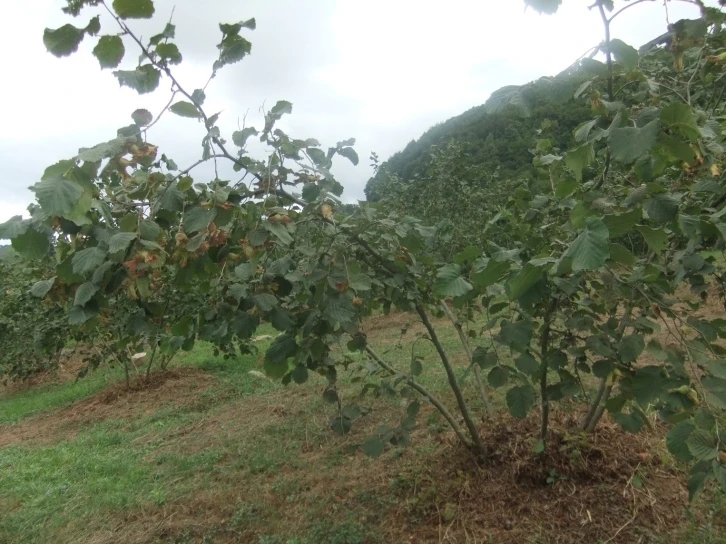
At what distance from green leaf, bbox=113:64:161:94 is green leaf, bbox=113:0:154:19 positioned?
17 cm

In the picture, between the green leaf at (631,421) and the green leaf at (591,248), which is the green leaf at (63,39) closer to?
the green leaf at (591,248)

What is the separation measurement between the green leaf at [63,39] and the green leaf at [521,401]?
194 centimetres

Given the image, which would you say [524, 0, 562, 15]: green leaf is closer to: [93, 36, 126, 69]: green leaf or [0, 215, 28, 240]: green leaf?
[93, 36, 126, 69]: green leaf

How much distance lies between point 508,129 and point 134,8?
Result: 825 centimetres

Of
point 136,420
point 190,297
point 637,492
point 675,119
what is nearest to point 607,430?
point 637,492

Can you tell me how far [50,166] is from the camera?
1.20 meters

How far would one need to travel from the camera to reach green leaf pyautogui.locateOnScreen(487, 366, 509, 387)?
207cm

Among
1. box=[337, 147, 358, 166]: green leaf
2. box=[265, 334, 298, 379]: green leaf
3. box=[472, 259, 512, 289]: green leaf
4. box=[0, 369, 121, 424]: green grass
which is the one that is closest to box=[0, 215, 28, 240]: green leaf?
box=[265, 334, 298, 379]: green leaf

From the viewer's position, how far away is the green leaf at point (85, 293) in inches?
50.8

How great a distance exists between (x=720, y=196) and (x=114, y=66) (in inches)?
78.1

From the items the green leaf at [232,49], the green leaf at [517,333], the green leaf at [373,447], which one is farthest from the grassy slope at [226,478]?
the green leaf at [232,49]

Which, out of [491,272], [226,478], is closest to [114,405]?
[226,478]

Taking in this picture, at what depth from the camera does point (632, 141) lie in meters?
1.09

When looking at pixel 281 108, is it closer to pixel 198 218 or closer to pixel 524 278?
pixel 198 218
